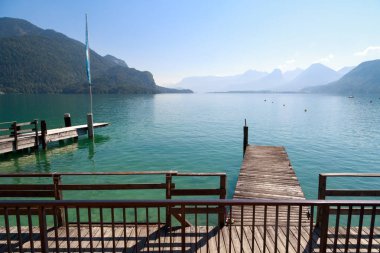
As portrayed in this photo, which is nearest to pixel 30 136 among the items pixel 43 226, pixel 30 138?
pixel 30 138

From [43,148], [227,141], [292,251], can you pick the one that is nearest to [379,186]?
[292,251]

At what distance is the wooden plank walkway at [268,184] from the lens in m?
8.68

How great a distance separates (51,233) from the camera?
680cm

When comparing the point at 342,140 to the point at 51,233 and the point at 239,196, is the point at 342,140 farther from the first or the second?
the point at 51,233

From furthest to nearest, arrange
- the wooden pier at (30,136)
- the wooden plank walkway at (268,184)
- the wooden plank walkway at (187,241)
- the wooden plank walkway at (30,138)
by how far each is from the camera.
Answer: the wooden pier at (30,136) → the wooden plank walkway at (30,138) → the wooden plank walkway at (268,184) → the wooden plank walkway at (187,241)

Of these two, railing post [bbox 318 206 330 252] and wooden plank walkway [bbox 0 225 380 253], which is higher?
railing post [bbox 318 206 330 252]

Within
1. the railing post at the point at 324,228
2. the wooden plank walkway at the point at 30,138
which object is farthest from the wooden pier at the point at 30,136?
the railing post at the point at 324,228

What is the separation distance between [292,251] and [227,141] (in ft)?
79.3

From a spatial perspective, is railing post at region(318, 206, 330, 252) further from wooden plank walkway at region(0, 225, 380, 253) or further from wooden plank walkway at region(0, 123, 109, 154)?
wooden plank walkway at region(0, 123, 109, 154)

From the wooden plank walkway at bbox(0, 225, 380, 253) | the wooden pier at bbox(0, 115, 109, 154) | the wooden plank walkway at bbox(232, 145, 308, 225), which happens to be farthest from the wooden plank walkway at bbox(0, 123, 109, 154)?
the wooden plank walkway at bbox(232, 145, 308, 225)

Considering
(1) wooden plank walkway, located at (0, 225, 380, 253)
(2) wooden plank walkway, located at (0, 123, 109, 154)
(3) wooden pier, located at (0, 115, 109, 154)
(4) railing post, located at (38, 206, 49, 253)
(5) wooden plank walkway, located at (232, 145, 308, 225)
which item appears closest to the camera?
(4) railing post, located at (38, 206, 49, 253)

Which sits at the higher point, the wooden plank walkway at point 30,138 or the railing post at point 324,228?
the railing post at point 324,228

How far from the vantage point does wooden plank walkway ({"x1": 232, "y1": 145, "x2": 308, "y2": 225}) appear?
8680mm

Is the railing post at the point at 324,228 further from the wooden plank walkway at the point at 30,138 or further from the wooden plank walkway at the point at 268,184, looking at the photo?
the wooden plank walkway at the point at 30,138
